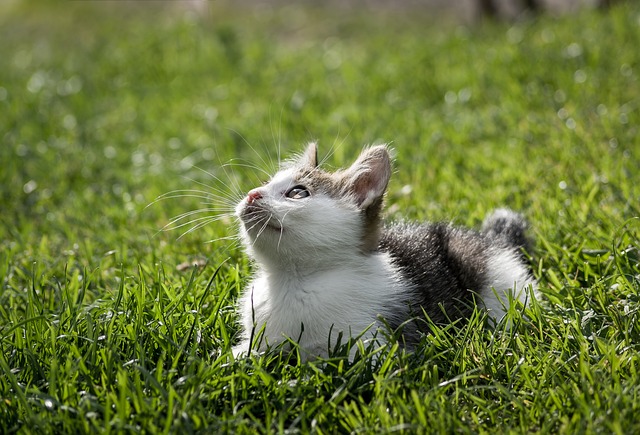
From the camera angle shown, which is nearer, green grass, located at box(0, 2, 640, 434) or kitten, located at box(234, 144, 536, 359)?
green grass, located at box(0, 2, 640, 434)

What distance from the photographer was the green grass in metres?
2.74

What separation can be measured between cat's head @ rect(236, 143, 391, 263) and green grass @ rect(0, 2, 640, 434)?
15.9 inches

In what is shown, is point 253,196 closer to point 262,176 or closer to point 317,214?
point 317,214

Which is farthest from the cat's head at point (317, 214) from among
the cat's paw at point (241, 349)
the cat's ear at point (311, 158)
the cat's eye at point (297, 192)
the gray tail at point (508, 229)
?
the gray tail at point (508, 229)

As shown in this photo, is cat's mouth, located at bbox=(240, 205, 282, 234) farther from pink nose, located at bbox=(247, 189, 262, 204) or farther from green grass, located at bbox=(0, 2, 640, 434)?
green grass, located at bbox=(0, 2, 640, 434)

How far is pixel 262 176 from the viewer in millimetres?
6086

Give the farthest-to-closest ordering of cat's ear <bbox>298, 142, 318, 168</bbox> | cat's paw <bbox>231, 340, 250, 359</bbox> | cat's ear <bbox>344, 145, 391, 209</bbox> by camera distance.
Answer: cat's ear <bbox>298, 142, 318, 168</bbox> → cat's ear <bbox>344, 145, 391, 209</bbox> → cat's paw <bbox>231, 340, 250, 359</bbox>

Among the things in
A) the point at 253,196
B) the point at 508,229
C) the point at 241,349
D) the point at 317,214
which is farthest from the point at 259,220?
the point at 508,229

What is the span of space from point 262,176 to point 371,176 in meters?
2.72

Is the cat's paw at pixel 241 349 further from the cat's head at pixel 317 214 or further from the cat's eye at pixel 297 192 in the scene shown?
the cat's eye at pixel 297 192

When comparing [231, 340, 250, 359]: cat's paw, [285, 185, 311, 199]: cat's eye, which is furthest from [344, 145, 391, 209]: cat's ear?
[231, 340, 250, 359]: cat's paw

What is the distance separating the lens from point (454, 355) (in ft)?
10.1

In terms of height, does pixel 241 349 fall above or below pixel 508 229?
above

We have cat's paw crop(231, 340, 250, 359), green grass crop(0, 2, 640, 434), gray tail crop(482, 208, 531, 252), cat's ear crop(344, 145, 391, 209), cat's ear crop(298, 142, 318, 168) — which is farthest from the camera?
gray tail crop(482, 208, 531, 252)
